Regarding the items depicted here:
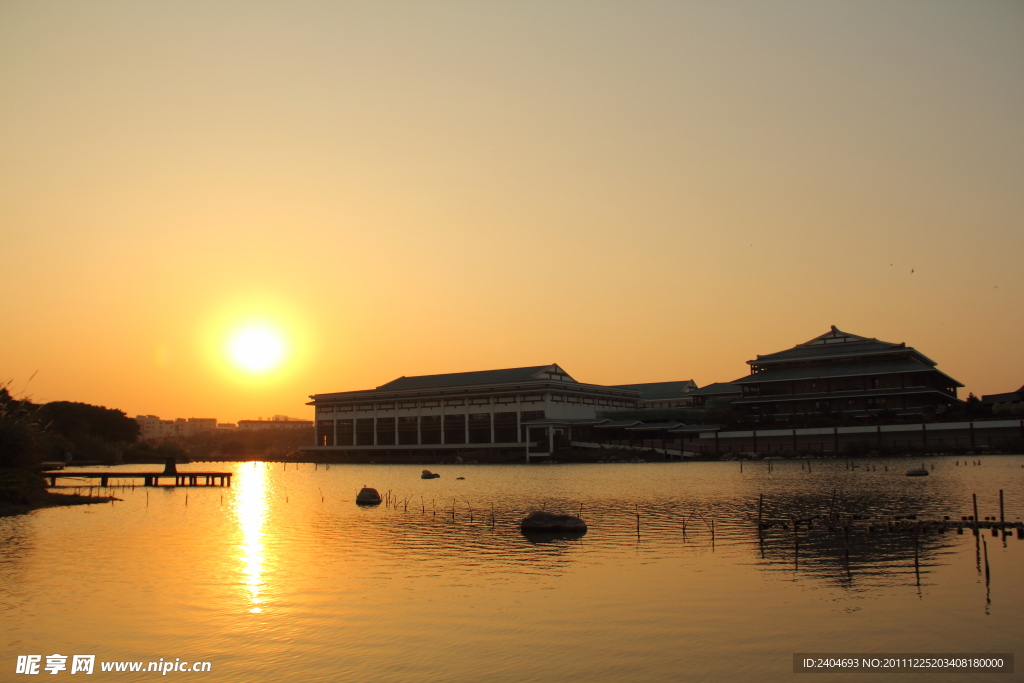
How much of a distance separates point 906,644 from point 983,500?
33.0 m

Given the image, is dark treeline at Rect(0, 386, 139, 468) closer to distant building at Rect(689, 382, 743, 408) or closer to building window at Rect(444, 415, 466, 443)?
building window at Rect(444, 415, 466, 443)

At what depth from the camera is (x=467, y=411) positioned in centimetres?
13800

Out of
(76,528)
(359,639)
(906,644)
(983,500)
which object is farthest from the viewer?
(983,500)

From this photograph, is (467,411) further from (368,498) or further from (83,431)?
(368,498)

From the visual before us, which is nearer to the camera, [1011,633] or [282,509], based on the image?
[1011,633]

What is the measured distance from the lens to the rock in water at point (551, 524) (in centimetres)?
3509

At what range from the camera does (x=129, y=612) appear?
21.6m

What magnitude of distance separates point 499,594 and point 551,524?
12.3m

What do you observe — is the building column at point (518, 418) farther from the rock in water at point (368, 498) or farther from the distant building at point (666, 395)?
the rock in water at point (368, 498)

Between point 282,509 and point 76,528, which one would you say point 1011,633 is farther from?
point 282,509

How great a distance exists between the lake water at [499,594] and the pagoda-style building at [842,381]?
72.6m

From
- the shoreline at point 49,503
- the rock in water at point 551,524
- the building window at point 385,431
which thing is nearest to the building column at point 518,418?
the building window at point 385,431

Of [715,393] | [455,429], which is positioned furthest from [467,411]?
[715,393]

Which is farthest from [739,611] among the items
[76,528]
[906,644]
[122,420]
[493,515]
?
[122,420]
